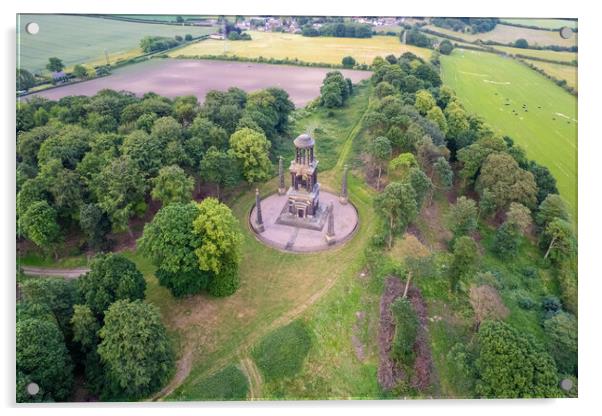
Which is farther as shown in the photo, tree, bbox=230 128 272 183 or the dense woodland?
tree, bbox=230 128 272 183

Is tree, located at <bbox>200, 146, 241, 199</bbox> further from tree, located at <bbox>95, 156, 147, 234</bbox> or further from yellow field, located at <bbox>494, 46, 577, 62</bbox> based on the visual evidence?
yellow field, located at <bbox>494, 46, 577, 62</bbox>

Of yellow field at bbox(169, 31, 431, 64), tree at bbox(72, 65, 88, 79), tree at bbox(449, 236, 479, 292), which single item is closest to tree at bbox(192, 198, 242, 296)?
tree at bbox(449, 236, 479, 292)

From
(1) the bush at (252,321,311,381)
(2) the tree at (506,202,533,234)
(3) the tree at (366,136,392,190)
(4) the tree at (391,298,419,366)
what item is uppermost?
(3) the tree at (366,136,392,190)

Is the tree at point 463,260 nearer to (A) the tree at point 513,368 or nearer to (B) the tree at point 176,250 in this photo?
(A) the tree at point 513,368

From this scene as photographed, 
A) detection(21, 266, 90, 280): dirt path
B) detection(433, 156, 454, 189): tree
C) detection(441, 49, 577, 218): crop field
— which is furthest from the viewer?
detection(433, 156, 454, 189): tree

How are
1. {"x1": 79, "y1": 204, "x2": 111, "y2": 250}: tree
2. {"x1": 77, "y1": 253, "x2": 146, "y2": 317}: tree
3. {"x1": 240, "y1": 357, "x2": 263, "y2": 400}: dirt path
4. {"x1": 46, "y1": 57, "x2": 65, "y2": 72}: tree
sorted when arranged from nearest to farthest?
{"x1": 240, "y1": 357, "x2": 263, "y2": 400}: dirt path < {"x1": 77, "y1": 253, "x2": 146, "y2": 317}: tree < {"x1": 79, "y1": 204, "x2": 111, "y2": 250}: tree < {"x1": 46, "y1": 57, "x2": 65, "y2": 72}: tree
